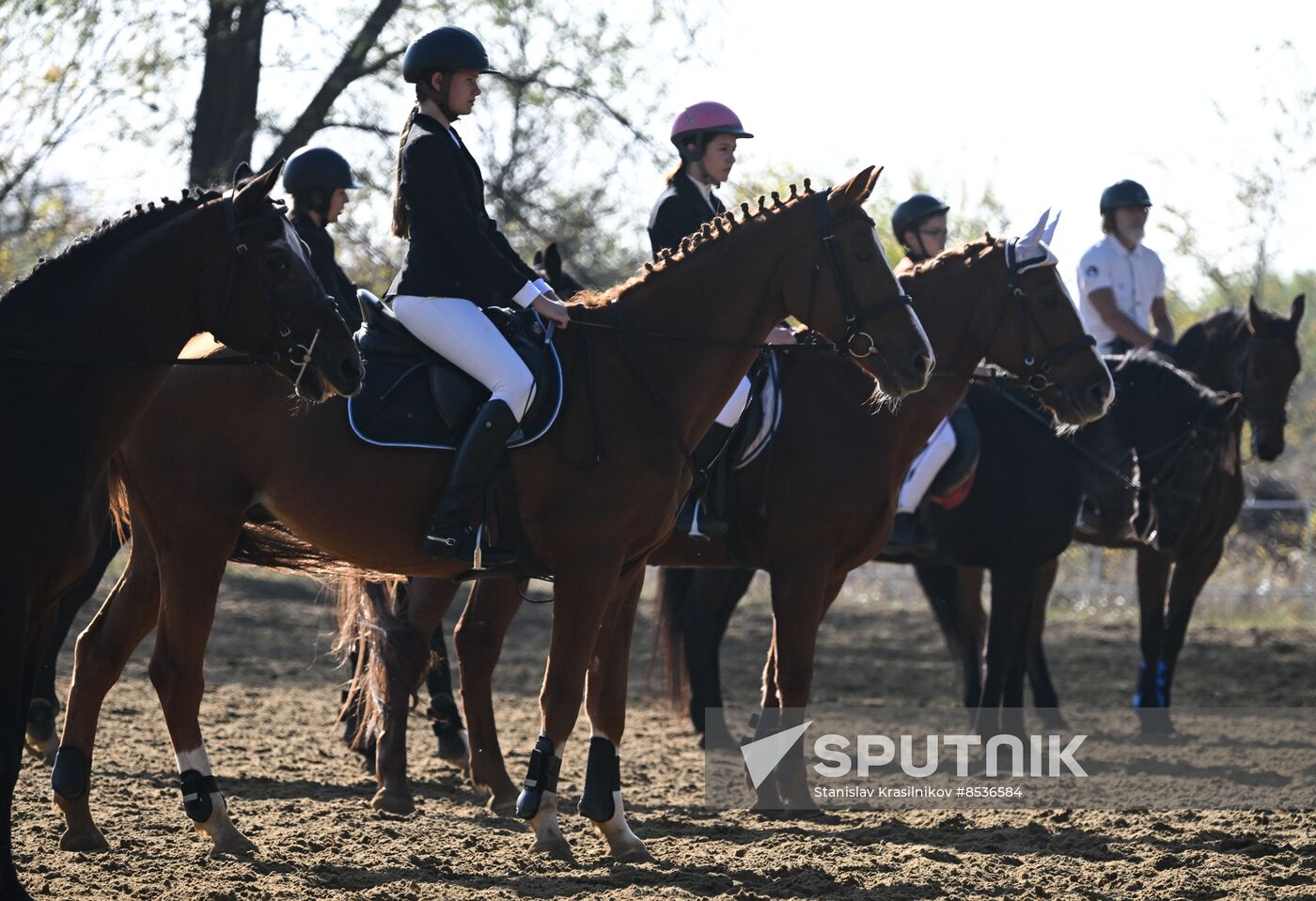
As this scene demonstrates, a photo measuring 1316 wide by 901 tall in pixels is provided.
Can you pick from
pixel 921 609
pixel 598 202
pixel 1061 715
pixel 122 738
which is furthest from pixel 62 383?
pixel 921 609

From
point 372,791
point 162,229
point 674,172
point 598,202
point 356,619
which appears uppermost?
point 598,202

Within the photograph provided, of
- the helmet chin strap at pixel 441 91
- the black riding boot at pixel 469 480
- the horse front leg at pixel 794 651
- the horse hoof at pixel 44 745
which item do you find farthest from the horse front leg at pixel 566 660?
the horse hoof at pixel 44 745

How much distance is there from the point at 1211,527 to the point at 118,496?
7.44 metres

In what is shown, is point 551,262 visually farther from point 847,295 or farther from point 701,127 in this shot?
point 847,295

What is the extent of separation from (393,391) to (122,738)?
167 inches

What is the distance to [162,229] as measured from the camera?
497 centimetres

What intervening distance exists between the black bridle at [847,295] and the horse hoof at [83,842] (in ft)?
11.6

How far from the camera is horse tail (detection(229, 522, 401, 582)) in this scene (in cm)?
664

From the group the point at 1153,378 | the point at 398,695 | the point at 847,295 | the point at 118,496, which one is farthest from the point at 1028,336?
the point at 118,496

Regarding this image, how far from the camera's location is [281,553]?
674 cm

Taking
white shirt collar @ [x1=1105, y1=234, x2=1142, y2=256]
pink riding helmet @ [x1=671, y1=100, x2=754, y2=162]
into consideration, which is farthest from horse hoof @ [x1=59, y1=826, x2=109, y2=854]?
white shirt collar @ [x1=1105, y1=234, x2=1142, y2=256]

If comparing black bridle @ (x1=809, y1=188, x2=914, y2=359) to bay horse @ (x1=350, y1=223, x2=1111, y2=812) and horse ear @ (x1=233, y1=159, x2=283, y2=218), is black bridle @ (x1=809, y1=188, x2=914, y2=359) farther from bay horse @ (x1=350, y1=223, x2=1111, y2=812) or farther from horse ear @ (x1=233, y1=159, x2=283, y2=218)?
horse ear @ (x1=233, y1=159, x2=283, y2=218)

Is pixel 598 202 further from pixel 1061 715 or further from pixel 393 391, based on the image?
pixel 393 391

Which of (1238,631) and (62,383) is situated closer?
(62,383)
